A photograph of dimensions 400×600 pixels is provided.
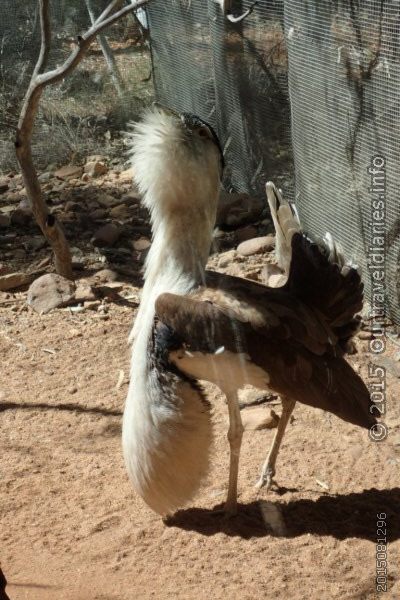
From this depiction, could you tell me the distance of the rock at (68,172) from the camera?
27.3 ft

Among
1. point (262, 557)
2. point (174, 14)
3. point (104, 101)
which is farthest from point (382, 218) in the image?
point (104, 101)

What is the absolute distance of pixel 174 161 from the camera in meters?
3.21

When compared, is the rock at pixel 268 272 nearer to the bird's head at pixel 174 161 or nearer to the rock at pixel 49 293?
the rock at pixel 49 293

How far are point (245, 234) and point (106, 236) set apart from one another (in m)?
1.14

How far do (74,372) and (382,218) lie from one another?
2.06 meters

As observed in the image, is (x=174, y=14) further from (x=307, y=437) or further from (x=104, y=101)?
(x=307, y=437)

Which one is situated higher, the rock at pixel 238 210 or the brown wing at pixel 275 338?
the brown wing at pixel 275 338

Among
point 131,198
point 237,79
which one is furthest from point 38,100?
point 131,198

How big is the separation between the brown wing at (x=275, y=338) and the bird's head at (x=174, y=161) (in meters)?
0.38

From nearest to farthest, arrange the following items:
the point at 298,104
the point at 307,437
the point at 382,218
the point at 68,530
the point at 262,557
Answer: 1. the point at 262,557
2. the point at 68,530
3. the point at 307,437
4. the point at 382,218
5. the point at 298,104

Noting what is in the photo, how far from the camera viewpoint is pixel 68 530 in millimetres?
3516

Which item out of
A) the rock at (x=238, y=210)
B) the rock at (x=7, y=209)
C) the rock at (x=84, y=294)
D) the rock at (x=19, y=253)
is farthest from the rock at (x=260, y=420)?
the rock at (x=7, y=209)

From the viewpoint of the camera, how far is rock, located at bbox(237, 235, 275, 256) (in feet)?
20.2

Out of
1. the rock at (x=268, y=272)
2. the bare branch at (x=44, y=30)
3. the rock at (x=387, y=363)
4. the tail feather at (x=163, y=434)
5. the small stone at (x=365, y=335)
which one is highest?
the bare branch at (x=44, y=30)
